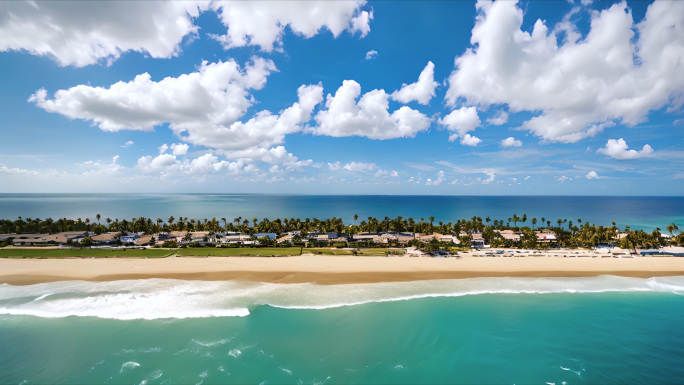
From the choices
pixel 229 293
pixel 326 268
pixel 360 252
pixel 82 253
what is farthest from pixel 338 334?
pixel 82 253

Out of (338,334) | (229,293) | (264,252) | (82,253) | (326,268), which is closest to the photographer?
(338,334)

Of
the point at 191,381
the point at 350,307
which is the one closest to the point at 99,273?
the point at 191,381

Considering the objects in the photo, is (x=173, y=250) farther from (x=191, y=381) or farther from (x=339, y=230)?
(x=191, y=381)

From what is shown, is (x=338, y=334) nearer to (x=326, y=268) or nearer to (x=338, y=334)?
(x=338, y=334)

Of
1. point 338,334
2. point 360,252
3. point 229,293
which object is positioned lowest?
point 338,334

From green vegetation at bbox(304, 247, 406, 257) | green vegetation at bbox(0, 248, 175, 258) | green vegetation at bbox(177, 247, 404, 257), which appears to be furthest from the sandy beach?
green vegetation at bbox(304, 247, 406, 257)

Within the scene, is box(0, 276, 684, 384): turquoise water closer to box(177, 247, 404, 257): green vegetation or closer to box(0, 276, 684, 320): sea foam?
box(0, 276, 684, 320): sea foam
